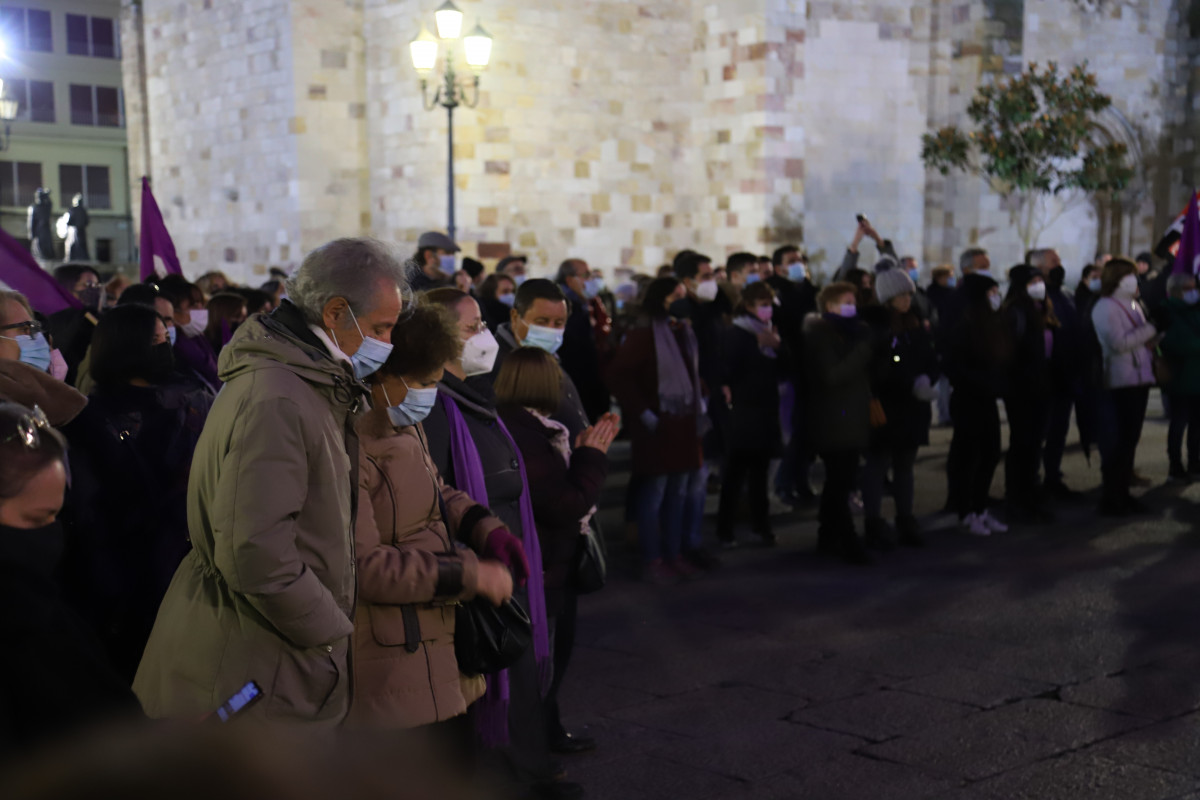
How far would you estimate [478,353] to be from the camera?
4035 millimetres

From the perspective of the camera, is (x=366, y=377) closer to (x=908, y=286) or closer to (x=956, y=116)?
(x=908, y=286)

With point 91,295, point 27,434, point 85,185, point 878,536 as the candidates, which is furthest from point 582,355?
point 85,185

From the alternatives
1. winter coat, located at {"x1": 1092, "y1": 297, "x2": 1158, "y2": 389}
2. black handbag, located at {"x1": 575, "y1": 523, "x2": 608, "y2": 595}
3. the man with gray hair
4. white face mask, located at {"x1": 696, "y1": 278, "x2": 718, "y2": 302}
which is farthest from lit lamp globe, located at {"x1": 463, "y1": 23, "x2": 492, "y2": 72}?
the man with gray hair

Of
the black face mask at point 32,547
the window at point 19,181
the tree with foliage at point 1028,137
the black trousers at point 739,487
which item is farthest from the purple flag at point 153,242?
the window at point 19,181

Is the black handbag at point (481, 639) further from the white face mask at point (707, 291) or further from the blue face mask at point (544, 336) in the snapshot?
the white face mask at point (707, 291)

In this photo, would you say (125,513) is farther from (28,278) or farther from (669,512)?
(669,512)

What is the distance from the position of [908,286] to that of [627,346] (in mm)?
1863

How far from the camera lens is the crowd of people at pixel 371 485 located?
2625mm

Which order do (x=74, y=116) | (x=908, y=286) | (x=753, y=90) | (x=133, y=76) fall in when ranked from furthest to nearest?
1. (x=74, y=116)
2. (x=133, y=76)
3. (x=753, y=90)
4. (x=908, y=286)

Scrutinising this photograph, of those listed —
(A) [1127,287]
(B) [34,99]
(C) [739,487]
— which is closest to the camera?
(C) [739,487]

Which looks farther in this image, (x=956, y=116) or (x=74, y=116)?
(x=74, y=116)

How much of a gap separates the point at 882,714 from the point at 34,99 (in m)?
44.1

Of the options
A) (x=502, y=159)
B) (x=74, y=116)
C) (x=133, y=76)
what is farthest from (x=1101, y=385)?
(x=74, y=116)

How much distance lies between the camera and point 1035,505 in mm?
8664
